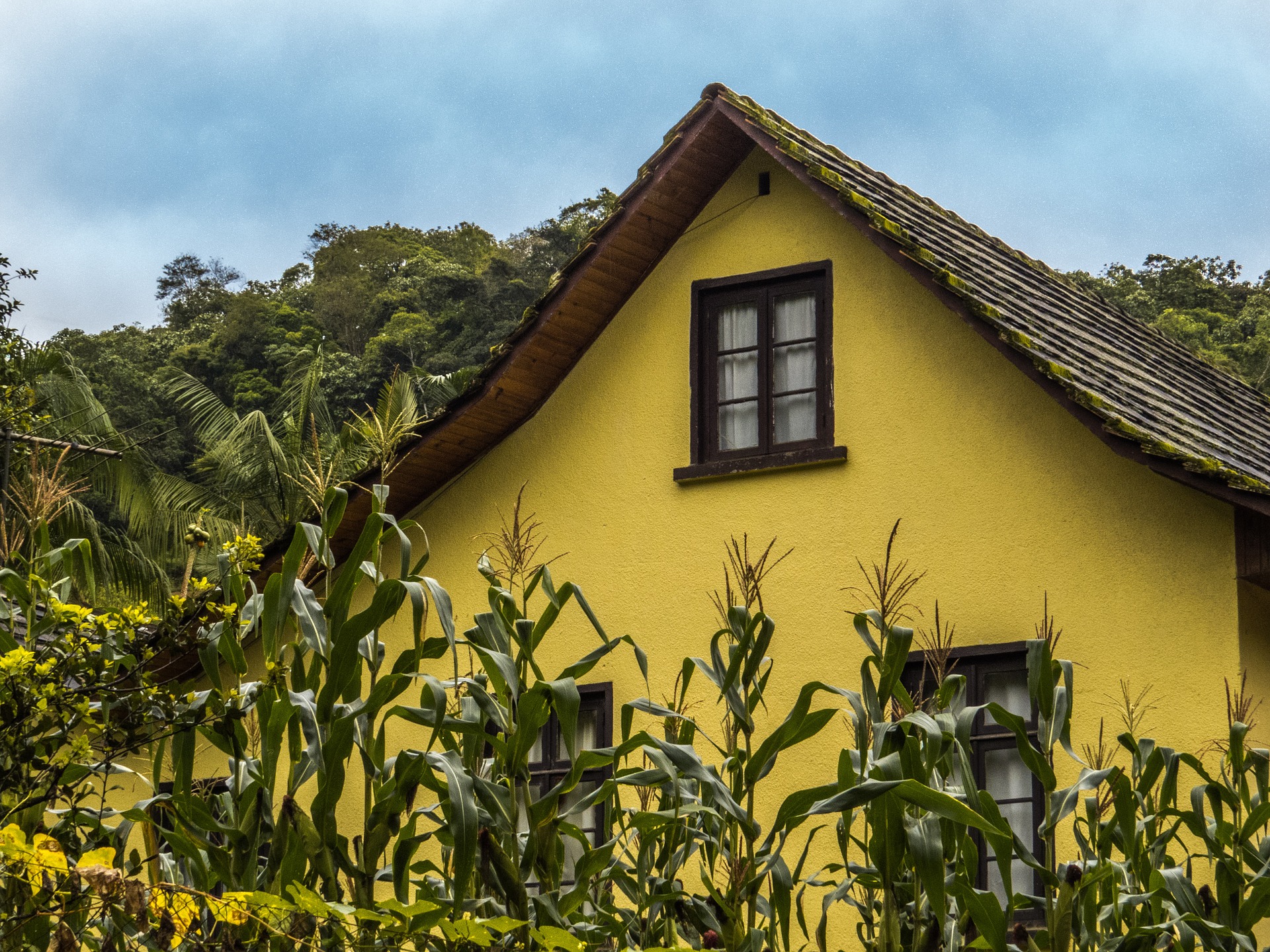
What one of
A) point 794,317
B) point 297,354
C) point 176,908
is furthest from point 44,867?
point 297,354

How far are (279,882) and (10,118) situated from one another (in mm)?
86405

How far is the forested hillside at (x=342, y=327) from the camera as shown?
1416 inches

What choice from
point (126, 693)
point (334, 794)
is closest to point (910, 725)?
point (334, 794)

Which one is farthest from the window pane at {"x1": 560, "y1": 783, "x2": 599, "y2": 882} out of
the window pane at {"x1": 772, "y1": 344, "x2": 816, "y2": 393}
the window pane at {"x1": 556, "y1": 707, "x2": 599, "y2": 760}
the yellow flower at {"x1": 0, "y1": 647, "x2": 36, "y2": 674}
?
the yellow flower at {"x1": 0, "y1": 647, "x2": 36, "y2": 674}

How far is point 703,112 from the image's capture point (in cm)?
1070

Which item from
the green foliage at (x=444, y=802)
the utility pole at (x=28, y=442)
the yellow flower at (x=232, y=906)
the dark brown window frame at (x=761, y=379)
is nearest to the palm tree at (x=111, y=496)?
the utility pole at (x=28, y=442)

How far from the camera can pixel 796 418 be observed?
10.6 m

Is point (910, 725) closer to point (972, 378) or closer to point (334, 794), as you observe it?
point (334, 794)

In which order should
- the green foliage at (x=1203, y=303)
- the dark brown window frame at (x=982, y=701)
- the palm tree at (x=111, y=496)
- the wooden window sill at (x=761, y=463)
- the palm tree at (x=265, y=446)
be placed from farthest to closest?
the palm tree at (x=265, y=446) < the green foliage at (x=1203, y=303) < the palm tree at (x=111, y=496) < the wooden window sill at (x=761, y=463) < the dark brown window frame at (x=982, y=701)

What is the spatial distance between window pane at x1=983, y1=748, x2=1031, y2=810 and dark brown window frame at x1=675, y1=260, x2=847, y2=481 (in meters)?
2.19

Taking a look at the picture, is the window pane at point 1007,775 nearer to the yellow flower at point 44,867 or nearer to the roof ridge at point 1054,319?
the roof ridge at point 1054,319

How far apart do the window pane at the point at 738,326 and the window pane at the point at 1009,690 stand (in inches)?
116

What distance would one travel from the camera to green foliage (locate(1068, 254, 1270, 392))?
27266mm

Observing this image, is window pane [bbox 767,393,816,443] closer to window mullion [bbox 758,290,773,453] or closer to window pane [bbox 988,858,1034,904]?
window mullion [bbox 758,290,773,453]
